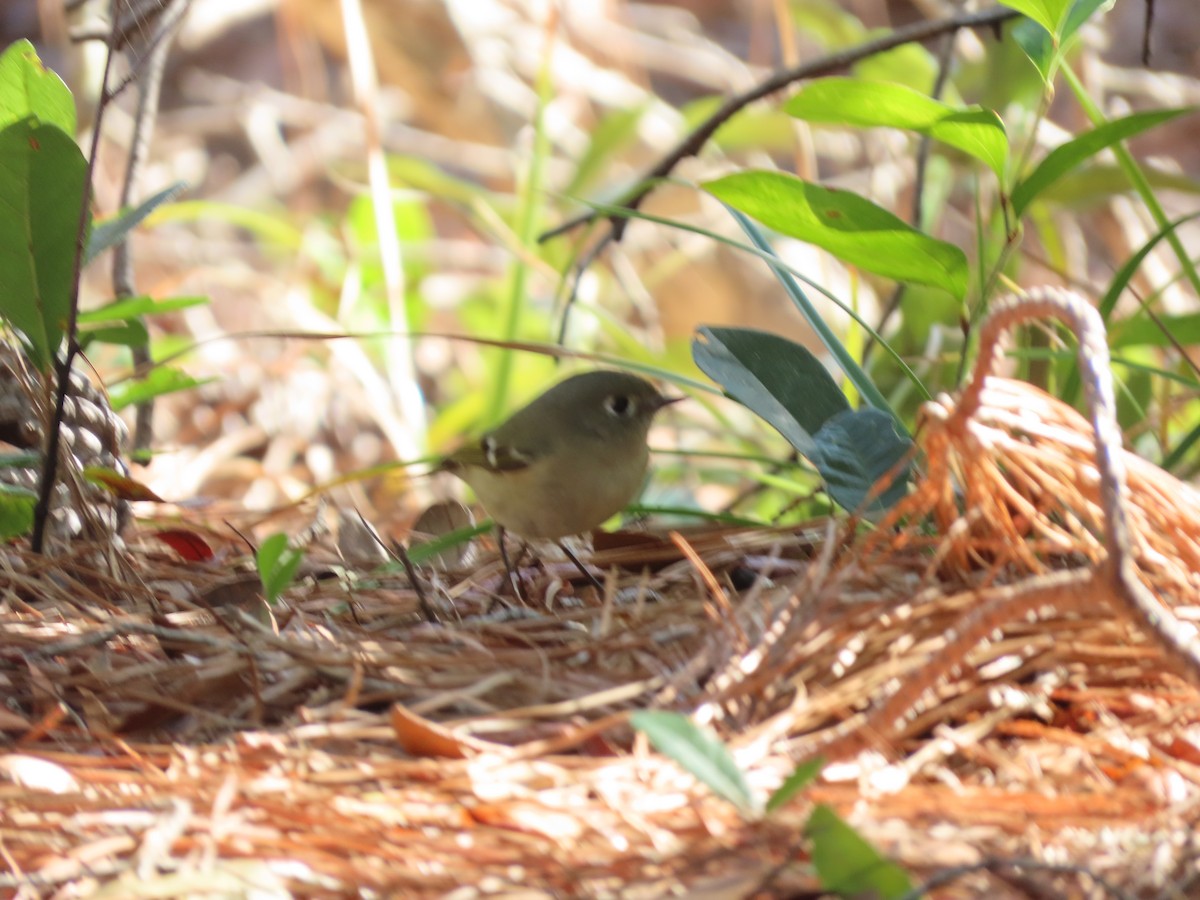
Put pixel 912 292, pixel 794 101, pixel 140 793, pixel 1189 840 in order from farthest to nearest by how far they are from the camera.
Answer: pixel 912 292, pixel 794 101, pixel 140 793, pixel 1189 840

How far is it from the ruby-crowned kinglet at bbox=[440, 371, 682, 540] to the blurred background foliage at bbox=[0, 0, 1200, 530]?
0.56 ft

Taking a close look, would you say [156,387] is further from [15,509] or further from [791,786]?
[791,786]

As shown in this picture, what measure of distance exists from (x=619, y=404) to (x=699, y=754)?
63.1 inches

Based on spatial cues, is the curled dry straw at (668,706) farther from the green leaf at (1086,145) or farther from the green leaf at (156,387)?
the green leaf at (156,387)

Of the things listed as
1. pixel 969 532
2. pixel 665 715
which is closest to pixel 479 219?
pixel 969 532

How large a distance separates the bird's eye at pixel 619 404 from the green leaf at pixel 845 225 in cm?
87

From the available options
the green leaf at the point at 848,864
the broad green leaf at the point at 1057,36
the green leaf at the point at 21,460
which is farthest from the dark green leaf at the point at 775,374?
the green leaf at the point at 21,460

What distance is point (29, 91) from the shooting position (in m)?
1.62

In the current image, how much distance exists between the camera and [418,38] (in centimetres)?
599

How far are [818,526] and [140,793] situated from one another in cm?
101

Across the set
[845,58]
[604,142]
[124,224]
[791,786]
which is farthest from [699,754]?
[604,142]

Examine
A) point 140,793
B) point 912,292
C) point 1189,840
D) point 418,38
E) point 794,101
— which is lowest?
point 140,793

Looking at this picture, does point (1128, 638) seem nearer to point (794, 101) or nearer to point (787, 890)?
point (787, 890)

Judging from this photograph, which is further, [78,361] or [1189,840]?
[78,361]
